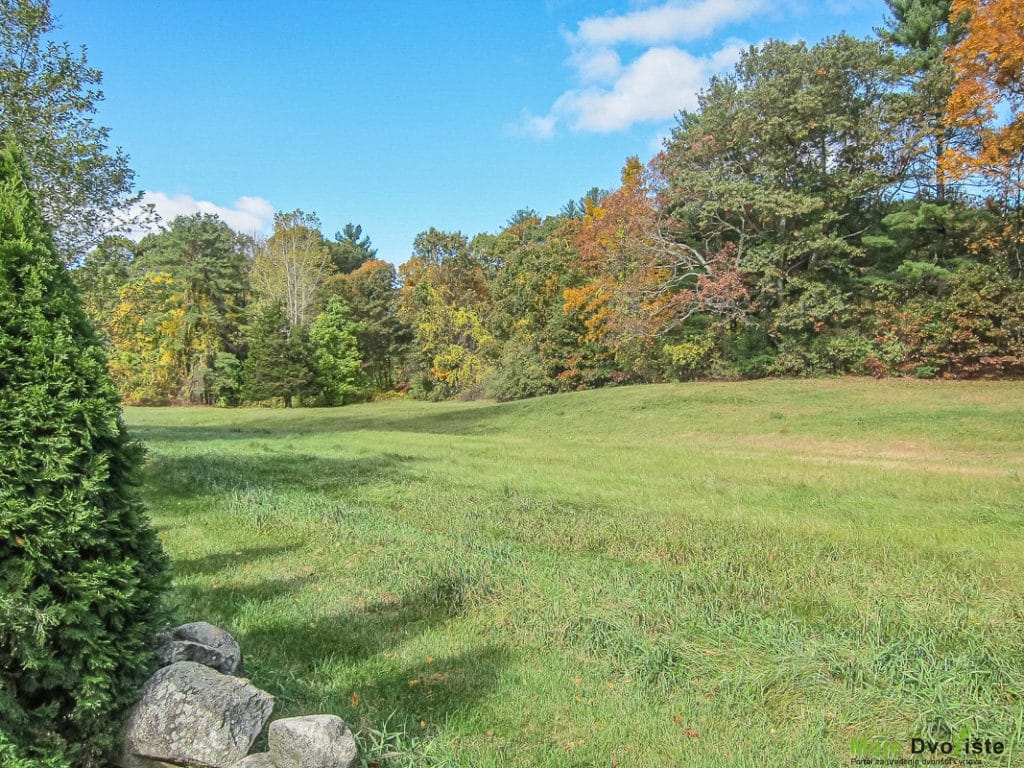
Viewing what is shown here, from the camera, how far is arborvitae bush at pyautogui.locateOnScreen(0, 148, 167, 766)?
214cm

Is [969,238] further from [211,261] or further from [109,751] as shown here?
[211,261]

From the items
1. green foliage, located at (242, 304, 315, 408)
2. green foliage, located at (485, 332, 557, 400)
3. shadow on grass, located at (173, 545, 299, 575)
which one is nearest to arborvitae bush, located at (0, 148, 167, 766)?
shadow on grass, located at (173, 545, 299, 575)

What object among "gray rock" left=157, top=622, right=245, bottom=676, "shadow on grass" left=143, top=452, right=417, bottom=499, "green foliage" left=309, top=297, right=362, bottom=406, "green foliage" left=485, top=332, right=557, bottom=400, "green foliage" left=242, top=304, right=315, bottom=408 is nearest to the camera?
"gray rock" left=157, top=622, right=245, bottom=676

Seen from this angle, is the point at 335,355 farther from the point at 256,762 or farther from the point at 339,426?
the point at 256,762

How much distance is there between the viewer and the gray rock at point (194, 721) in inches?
86.0

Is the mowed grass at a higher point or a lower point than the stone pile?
lower

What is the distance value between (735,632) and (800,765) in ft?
3.51

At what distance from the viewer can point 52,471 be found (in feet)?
7.41

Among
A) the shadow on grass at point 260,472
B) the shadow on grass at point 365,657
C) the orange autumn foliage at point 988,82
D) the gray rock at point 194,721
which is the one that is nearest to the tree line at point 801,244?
the orange autumn foliage at point 988,82

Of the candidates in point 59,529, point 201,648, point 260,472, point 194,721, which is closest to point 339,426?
point 260,472

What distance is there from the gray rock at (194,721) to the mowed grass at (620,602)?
1.68 ft

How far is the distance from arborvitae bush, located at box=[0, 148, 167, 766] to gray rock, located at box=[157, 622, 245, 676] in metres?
0.12

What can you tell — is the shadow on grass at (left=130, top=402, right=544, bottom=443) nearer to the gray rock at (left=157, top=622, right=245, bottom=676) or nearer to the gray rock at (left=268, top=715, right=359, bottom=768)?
the gray rock at (left=157, top=622, right=245, bottom=676)

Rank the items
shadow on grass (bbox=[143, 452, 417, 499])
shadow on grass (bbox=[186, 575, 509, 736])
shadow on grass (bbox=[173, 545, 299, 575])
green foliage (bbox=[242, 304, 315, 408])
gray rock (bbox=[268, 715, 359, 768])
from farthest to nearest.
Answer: green foliage (bbox=[242, 304, 315, 408]), shadow on grass (bbox=[143, 452, 417, 499]), shadow on grass (bbox=[173, 545, 299, 575]), shadow on grass (bbox=[186, 575, 509, 736]), gray rock (bbox=[268, 715, 359, 768])
